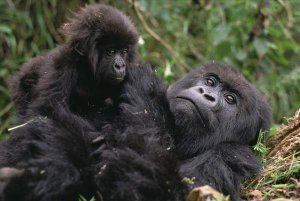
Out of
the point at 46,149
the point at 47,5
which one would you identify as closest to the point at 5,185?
the point at 46,149

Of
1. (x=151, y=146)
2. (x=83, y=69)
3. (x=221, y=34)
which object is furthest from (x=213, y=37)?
(x=151, y=146)

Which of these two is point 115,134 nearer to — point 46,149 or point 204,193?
point 46,149

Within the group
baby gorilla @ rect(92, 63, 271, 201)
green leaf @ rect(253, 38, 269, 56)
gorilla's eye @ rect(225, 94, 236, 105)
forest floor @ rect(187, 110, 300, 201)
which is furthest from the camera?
green leaf @ rect(253, 38, 269, 56)

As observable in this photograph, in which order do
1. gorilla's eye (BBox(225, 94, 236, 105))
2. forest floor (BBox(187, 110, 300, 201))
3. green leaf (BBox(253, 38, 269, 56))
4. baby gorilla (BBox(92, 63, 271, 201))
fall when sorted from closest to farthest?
1. baby gorilla (BBox(92, 63, 271, 201))
2. forest floor (BBox(187, 110, 300, 201))
3. gorilla's eye (BBox(225, 94, 236, 105))
4. green leaf (BBox(253, 38, 269, 56))

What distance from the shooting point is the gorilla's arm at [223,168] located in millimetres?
3133

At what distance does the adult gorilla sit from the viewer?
286 cm

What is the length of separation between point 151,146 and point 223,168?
1.58 ft

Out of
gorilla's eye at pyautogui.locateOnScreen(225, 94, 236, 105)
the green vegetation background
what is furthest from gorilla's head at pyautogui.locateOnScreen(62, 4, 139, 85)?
the green vegetation background

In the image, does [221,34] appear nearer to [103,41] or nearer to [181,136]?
[103,41]

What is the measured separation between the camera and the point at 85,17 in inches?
150

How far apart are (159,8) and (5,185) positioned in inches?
177

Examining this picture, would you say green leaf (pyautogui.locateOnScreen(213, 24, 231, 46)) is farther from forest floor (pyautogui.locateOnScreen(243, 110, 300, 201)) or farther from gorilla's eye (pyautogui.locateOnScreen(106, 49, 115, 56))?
gorilla's eye (pyautogui.locateOnScreen(106, 49, 115, 56))

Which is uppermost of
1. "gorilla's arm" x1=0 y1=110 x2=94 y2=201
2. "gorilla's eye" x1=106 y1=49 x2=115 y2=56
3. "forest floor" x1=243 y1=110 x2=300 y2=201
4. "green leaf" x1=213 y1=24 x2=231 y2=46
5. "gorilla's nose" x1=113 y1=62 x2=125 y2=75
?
"gorilla's eye" x1=106 y1=49 x2=115 y2=56

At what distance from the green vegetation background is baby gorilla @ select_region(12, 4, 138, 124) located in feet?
6.81
